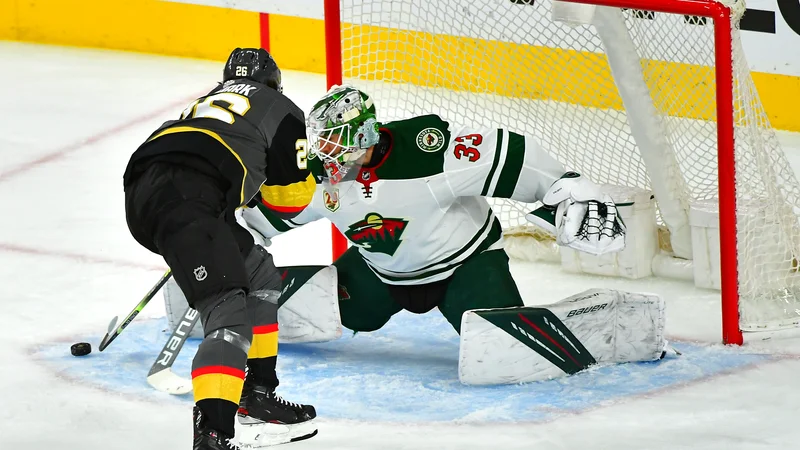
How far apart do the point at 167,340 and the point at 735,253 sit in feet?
5.39

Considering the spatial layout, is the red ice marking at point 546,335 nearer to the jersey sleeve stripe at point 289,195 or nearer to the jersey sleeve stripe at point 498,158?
the jersey sleeve stripe at point 498,158

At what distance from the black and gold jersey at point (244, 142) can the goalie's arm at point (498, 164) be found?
0.61 meters

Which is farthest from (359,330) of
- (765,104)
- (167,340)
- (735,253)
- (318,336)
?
(765,104)

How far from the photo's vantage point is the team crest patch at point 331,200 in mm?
3833

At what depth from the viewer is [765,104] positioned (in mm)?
6285

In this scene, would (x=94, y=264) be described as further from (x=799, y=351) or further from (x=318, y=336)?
(x=799, y=351)

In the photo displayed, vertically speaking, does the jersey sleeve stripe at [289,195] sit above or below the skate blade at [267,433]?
above

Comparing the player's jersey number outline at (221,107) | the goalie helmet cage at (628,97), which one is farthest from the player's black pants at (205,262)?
the goalie helmet cage at (628,97)

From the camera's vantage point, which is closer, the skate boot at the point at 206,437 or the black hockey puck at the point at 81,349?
the skate boot at the point at 206,437

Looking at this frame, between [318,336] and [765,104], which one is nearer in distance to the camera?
[318,336]

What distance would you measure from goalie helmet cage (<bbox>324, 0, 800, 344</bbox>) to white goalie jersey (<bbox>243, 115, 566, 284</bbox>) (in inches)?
20.2

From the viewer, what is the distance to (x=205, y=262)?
2.94 metres

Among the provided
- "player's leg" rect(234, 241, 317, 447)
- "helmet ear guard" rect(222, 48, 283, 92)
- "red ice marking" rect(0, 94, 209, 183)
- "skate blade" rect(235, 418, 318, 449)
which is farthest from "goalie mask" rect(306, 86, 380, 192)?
"red ice marking" rect(0, 94, 209, 183)

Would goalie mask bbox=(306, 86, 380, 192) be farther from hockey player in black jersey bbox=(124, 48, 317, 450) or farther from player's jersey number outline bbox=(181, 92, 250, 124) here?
player's jersey number outline bbox=(181, 92, 250, 124)
